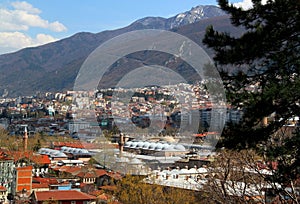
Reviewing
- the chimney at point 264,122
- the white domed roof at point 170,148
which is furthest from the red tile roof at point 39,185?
the chimney at point 264,122

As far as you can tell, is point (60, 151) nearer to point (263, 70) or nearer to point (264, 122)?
point (264, 122)

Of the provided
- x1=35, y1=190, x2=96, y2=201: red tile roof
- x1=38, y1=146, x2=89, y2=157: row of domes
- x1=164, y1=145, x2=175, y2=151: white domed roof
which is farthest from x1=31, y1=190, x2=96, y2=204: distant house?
x1=38, y1=146, x2=89, y2=157: row of domes

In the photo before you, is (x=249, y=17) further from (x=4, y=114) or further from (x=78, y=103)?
(x=4, y=114)

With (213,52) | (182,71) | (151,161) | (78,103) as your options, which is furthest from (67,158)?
(182,71)

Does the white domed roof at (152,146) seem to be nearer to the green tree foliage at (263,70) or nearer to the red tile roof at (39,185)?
the red tile roof at (39,185)

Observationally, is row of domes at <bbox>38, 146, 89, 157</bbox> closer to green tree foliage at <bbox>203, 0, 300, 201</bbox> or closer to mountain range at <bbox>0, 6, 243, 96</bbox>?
green tree foliage at <bbox>203, 0, 300, 201</bbox>

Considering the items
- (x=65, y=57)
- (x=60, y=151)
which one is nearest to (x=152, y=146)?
(x=60, y=151)
